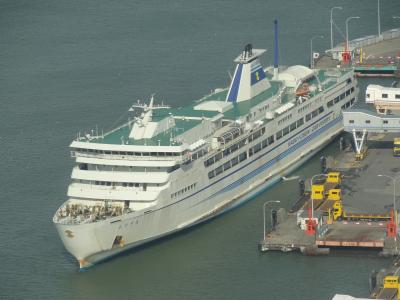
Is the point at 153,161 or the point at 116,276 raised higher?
the point at 153,161

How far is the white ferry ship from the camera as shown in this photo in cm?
10812

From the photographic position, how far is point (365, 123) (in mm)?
125250

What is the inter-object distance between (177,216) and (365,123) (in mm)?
21664

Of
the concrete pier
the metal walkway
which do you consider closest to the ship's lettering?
the concrete pier

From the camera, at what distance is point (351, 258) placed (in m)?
106

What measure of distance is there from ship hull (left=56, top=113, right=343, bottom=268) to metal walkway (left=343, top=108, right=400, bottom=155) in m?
4.92

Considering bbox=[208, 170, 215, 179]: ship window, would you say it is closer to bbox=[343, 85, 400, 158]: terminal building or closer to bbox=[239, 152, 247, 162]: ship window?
bbox=[239, 152, 247, 162]: ship window

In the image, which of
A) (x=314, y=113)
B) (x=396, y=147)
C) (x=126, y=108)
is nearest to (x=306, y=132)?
(x=314, y=113)

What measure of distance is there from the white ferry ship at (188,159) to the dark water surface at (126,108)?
1.69 metres

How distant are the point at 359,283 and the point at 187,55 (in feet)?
215

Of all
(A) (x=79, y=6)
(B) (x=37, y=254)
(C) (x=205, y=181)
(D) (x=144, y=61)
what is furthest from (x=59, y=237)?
(A) (x=79, y=6)

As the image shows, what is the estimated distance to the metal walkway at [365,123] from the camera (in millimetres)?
124812

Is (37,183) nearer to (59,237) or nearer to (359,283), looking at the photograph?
(59,237)

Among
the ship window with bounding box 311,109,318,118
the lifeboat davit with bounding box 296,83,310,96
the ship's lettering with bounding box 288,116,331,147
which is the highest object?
the lifeboat davit with bounding box 296,83,310,96
